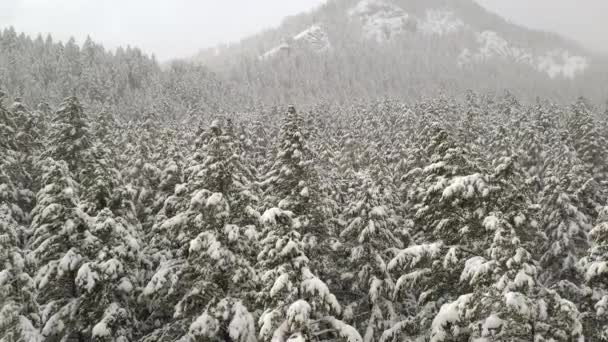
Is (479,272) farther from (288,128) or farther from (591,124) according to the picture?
(591,124)

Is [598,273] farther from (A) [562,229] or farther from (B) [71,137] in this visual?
(B) [71,137]

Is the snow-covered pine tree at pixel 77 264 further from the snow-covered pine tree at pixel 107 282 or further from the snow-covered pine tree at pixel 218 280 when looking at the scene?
the snow-covered pine tree at pixel 218 280

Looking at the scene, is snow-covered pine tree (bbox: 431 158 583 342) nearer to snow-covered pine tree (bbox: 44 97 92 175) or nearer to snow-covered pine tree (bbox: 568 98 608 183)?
snow-covered pine tree (bbox: 44 97 92 175)

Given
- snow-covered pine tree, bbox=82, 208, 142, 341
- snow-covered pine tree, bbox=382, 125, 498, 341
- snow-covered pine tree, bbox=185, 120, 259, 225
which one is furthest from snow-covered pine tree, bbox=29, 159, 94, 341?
snow-covered pine tree, bbox=382, 125, 498, 341

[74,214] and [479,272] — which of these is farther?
[74,214]

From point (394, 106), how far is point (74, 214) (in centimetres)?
6216

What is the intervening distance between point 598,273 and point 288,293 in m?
9.53

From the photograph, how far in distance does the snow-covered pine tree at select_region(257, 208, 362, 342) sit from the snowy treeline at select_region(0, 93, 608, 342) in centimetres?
5

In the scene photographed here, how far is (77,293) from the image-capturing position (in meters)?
18.8

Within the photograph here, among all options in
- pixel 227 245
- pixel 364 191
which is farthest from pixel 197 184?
pixel 364 191

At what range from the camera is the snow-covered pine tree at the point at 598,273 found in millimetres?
13664

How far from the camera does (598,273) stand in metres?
13.4

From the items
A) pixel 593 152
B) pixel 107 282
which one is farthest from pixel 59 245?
pixel 593 152

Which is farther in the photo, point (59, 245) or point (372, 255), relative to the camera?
point (372, 255)
